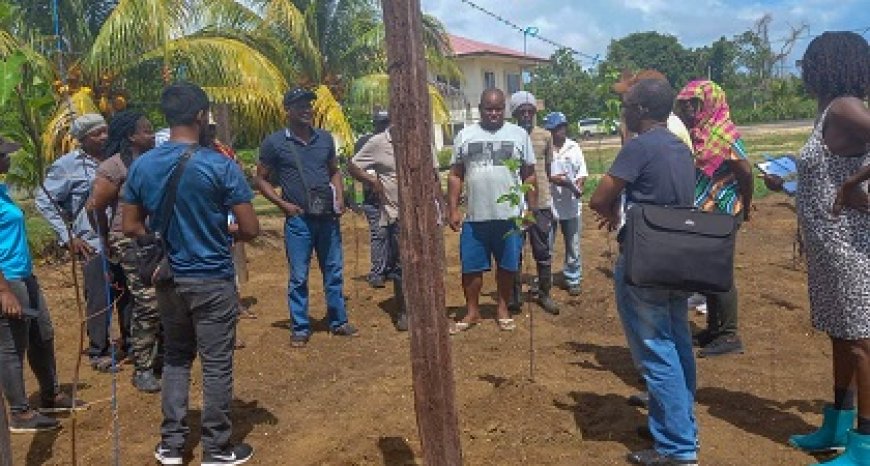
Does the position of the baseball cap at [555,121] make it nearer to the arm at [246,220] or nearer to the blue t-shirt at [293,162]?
the blue t-shirt at [293,162]

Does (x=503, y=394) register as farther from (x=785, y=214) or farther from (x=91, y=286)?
(x=785, y=214)

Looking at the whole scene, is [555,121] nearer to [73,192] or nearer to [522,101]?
[522,101]

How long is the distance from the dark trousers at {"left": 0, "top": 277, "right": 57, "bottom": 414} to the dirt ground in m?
0.24

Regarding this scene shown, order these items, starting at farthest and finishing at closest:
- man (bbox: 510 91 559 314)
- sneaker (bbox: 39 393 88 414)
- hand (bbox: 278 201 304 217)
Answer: man (bbox: 510 91 559 314)
hand (bbox: 278 201 304 217)
sneaker (bbox: 39 393 88 414)

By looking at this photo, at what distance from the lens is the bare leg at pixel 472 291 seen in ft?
20.0

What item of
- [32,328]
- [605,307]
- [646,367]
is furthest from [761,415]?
[32,328]

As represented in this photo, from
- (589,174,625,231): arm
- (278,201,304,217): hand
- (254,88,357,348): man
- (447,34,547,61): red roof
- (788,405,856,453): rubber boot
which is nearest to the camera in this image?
(589,174,625,231): arm

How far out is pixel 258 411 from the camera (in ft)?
15.3

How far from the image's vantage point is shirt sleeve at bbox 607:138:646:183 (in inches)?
137

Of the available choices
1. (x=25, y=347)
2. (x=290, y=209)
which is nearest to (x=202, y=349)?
(x=25, y=347)

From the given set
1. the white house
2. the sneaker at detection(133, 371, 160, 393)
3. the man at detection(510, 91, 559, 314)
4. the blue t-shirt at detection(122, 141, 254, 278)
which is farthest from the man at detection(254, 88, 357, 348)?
the white house

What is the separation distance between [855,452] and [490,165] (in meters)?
3.18

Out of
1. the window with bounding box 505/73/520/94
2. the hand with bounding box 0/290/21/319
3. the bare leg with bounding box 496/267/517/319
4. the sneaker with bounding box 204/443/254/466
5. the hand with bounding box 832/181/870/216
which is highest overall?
the window with bounding box 505/73/520/94

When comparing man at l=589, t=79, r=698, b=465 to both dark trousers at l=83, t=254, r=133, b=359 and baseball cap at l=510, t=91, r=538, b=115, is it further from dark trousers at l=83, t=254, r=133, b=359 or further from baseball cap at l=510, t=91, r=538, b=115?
dark trousers at l=83, t=254, r=133, b=359
